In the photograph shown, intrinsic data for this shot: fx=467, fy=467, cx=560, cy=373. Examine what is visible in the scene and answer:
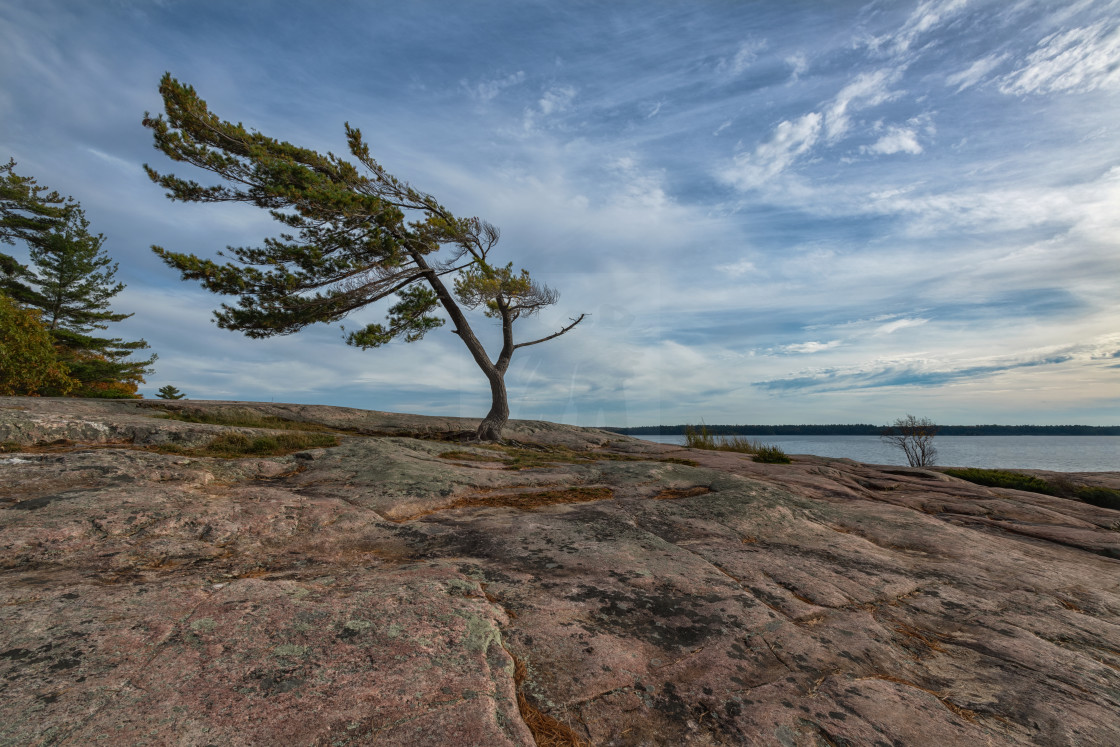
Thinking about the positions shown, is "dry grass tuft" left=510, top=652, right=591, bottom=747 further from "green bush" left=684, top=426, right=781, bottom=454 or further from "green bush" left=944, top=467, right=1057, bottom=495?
"green bush" left=684, top=426, right=781, bottom=454

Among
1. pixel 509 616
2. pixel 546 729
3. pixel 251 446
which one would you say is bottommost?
pixel 546 729

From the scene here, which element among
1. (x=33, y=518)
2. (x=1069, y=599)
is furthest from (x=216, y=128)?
(x=1069, y=599)

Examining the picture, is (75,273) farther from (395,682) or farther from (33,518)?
(395,682)

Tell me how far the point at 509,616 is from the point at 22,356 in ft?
91.3

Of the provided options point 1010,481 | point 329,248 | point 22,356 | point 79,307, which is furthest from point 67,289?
point 1010,481

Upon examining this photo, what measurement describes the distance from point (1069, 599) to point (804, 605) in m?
2.44

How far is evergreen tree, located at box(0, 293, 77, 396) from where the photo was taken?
62.5 feet

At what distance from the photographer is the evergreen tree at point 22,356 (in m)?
19.0

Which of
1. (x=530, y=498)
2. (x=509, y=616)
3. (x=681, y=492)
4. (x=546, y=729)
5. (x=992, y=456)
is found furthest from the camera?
(x=992, y=456)

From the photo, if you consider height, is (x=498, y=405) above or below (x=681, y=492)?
above

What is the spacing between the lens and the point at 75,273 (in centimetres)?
3312

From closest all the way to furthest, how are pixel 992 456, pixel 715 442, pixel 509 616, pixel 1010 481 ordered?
pixel 509 616 < pixel 1010 481 < pixel 715 442 < pixel 992 456

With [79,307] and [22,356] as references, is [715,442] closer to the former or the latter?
[22,356]

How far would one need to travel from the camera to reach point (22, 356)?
19.4 m
